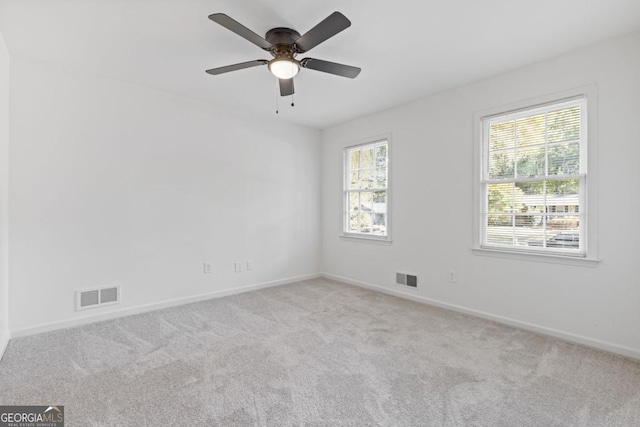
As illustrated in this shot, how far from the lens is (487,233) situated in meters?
3.45

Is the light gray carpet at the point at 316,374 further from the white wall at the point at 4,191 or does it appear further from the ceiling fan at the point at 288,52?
the ceiling fan at the point at 288,52

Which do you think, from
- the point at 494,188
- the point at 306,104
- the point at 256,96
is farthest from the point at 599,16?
the point at 256,96

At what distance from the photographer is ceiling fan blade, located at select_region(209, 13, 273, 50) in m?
1.84

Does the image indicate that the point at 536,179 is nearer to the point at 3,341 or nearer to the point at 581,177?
the point at 581,177

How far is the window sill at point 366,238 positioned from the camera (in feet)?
14.6

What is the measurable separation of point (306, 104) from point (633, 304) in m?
3.86

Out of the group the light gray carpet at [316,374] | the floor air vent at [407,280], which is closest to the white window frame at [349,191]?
the floor air vent at [407,280]

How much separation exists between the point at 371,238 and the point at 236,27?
3349 millimetres

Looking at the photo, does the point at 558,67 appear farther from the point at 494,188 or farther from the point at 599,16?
the point at 494,188

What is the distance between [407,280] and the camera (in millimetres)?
4164

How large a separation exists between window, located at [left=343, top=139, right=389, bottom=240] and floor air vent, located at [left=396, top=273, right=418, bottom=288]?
578 millimetres

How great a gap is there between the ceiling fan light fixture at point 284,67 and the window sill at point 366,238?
2.68 m

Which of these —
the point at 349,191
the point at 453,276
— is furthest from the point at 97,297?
the point at 453,276

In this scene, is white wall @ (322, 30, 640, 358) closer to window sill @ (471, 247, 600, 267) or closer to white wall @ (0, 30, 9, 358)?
window sill @ (471, 247, 600, 267)
